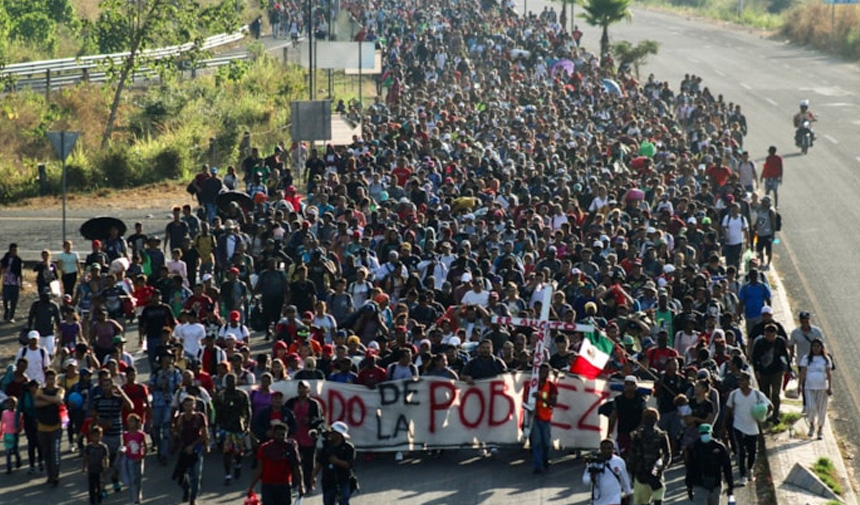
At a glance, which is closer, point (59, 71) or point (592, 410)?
point (592, 410)

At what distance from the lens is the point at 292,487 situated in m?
17.7

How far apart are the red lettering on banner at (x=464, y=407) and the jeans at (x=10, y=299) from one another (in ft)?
29.4

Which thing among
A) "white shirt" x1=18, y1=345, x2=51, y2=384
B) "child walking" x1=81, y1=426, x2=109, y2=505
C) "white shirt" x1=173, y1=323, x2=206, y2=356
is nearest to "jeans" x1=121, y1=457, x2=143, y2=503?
"child walking" x1=81, y1=426, x2=109, y2=505

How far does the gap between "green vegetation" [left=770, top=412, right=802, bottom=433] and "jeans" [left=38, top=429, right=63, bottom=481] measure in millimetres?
Result: 8388

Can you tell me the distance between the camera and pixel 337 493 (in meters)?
16.5

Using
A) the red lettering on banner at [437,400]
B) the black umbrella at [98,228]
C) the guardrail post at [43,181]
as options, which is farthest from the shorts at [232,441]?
the guardrail post at [43,181]

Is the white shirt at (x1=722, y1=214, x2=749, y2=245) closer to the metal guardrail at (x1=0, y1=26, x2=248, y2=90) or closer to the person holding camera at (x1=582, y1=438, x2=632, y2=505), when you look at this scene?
the person holding camera at (x1=582, y1=438, x2=632, y2=505)

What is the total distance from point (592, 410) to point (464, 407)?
1.43m

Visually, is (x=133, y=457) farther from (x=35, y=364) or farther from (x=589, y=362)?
(x=589, y=362)

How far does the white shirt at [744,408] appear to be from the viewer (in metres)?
18.2

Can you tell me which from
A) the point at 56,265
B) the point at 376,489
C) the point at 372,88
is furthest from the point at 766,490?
the point at 372,88

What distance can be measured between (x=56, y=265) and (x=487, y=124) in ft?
50.5

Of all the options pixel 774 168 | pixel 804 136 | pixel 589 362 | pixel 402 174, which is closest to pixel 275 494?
pixel 589 362

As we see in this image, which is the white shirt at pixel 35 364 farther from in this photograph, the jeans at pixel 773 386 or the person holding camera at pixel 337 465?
the jeans at pixel 773 386
